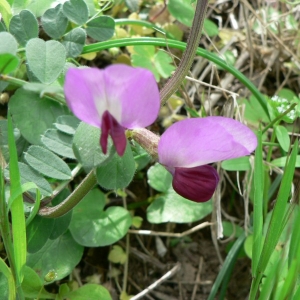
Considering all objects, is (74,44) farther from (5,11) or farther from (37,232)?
(37,232)

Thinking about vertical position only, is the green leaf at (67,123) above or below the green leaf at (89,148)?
below

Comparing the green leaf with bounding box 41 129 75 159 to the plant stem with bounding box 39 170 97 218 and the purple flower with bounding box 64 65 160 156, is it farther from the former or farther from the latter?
the purple flower with bounding box 64 65 160 156

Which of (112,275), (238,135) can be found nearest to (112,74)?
(238,135)

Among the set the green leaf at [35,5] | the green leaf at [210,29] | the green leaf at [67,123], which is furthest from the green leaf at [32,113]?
the green leaf at [210,29]

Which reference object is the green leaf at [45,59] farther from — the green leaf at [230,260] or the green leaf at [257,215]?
the green leaf at [230,260]

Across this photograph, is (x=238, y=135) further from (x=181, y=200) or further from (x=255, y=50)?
(x=255, y=50)

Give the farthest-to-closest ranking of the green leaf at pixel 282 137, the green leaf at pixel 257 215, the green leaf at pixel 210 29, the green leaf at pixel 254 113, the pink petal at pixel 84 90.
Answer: the green leaf at pixel 210 29, the green leaf at pixel 254 113, the green leaf at pixel 282 137, the green leaf at pixel 257 215, the pink petal at pixel 84 90


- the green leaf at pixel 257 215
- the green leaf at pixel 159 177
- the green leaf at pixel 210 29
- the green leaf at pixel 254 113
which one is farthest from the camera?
the green leaf at pixel 210 29
